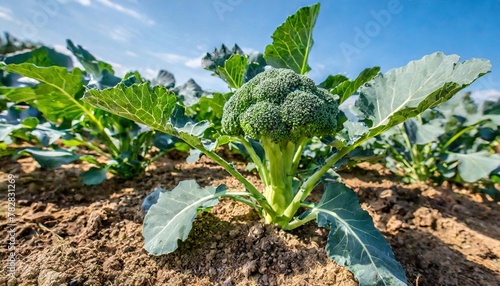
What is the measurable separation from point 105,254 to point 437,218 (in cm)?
202

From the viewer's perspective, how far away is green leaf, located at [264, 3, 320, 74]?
71.0 inches

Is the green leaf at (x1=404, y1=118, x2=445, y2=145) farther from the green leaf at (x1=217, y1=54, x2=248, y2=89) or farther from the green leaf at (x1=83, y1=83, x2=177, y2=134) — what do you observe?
the green leaf at (x1=83, y1=83, x2=177, y2=134)

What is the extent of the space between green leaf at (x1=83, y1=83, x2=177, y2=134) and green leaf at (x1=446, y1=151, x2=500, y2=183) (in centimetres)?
240

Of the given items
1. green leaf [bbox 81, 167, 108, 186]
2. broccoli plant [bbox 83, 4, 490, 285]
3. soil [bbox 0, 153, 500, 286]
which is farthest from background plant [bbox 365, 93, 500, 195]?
green leaf [bbox 81, 167, 108, 186]

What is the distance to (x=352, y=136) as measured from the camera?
141 centimetres

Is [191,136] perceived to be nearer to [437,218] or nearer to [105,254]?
[105,254]

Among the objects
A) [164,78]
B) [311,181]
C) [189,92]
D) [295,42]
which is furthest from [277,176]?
[164,78]

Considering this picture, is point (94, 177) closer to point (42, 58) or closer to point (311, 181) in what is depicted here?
point (42, 58)

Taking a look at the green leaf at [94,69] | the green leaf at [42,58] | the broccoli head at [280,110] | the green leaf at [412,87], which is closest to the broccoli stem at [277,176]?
the broccoli head at [280,110]

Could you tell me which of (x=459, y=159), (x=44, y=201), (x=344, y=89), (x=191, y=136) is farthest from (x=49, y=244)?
(x=459, y=159)

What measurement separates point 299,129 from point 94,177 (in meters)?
1.60

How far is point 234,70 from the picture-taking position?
1896 mm

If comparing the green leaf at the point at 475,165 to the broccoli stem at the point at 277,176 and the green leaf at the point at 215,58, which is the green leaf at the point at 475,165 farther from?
the green leaf at the point at 215,58

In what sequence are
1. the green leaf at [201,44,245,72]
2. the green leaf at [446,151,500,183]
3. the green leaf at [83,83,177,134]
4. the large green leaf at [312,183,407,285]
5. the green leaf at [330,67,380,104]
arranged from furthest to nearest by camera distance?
the green leaf at [446,151,500,183] < the green leaf at [201,44,245,72] < the green leaf at [330,67,380,104] < the green leaf at [83,83,177,134] < the large green leaf at [312,183,407,285]
